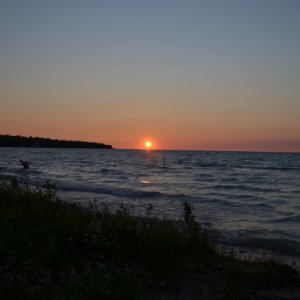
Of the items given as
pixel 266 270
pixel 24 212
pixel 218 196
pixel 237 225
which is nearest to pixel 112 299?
pixel 266 270

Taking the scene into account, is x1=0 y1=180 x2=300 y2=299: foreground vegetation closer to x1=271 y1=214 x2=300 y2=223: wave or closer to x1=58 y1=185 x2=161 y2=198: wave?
x1=271 y1=214 x2=300 y2=223: wave

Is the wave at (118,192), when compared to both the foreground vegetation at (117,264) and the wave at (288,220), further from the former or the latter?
the foreground vegetation at (117,264)

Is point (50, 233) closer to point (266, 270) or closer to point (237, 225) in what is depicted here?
point (266, 270)

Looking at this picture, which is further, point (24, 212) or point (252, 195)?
point (252, 195)

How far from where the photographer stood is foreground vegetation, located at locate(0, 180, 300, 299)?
5.74 meters

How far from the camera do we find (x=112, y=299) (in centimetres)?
547

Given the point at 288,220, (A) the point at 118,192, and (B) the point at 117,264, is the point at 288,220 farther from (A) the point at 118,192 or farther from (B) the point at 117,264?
(A) the point at 118,192

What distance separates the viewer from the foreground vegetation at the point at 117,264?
5.74 meters

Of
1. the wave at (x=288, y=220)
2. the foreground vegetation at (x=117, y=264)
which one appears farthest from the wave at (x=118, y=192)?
the foreground vegetation at (x=117, y=264)

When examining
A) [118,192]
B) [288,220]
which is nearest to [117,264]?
[288,220]

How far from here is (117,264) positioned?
705 centimetres

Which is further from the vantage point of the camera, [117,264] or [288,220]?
[288,220]

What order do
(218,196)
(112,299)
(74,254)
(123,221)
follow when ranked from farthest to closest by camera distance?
(218,196) → (123,221) → (74,254) → (112,299)

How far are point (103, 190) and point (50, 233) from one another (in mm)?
20216
